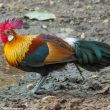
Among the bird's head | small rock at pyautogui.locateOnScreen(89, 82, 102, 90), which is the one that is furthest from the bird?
small rock at pyautogui.locateOnScreen(89, 82, 102, 90)

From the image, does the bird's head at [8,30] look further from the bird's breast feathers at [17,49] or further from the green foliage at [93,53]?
the green foliage at [93,53]

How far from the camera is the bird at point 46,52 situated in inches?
274

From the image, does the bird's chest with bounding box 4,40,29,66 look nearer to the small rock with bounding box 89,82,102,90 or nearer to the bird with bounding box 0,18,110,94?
the bird with bounding box 0,18,110,94

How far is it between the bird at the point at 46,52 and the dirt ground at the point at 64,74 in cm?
37

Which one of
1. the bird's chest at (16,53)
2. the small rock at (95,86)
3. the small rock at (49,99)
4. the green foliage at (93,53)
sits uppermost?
the bird's chest at (16,53)

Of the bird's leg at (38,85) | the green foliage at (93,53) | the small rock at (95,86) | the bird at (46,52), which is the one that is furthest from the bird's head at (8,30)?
the small rock at (95,86)

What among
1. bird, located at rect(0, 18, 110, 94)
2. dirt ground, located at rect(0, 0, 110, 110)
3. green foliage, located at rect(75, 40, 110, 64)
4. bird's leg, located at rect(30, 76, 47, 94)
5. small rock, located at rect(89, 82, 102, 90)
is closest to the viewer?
dirt ground, located at rect(0, 0, 110, 110)

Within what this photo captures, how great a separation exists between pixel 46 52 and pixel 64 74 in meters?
1.23

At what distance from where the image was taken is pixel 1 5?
11.6m

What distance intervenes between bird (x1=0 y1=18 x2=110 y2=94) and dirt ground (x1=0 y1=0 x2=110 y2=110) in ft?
1.21

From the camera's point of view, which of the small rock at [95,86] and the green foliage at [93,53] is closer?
the green foliage at [93,53]

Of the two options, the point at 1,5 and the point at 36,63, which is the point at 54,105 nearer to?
the point at 36,63

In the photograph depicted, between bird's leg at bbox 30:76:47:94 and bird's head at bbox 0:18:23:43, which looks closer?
bird's head at bbox 0:18:23:43

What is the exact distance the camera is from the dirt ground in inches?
265
